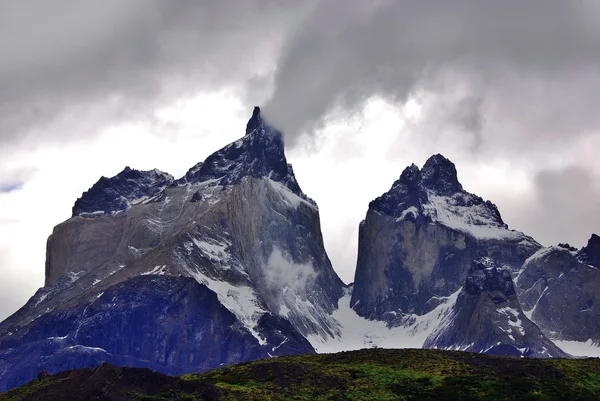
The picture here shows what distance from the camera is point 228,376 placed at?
584 feet

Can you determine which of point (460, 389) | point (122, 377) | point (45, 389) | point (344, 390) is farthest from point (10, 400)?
point (460, 389)

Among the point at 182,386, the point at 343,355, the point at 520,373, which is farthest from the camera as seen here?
the point at 343,355

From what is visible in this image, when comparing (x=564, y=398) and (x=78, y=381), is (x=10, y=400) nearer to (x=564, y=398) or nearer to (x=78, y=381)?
(x=78, y=381)

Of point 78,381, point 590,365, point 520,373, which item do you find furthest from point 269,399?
point 590,365

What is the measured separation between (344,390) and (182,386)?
69.6 ft

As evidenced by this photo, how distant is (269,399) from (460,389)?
24.8 m

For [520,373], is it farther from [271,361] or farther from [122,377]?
[122,377]

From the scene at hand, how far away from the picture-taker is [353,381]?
170000mm

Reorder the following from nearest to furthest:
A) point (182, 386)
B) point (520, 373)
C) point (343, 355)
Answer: point (182, 386) < point (520, 373) < point (343, 355)

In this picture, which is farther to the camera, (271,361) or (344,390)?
(271,361)

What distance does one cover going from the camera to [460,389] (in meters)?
166

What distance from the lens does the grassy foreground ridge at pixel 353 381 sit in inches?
6235

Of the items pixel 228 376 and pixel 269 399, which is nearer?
pixel 269 399

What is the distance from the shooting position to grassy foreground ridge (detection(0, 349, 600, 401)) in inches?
6235
